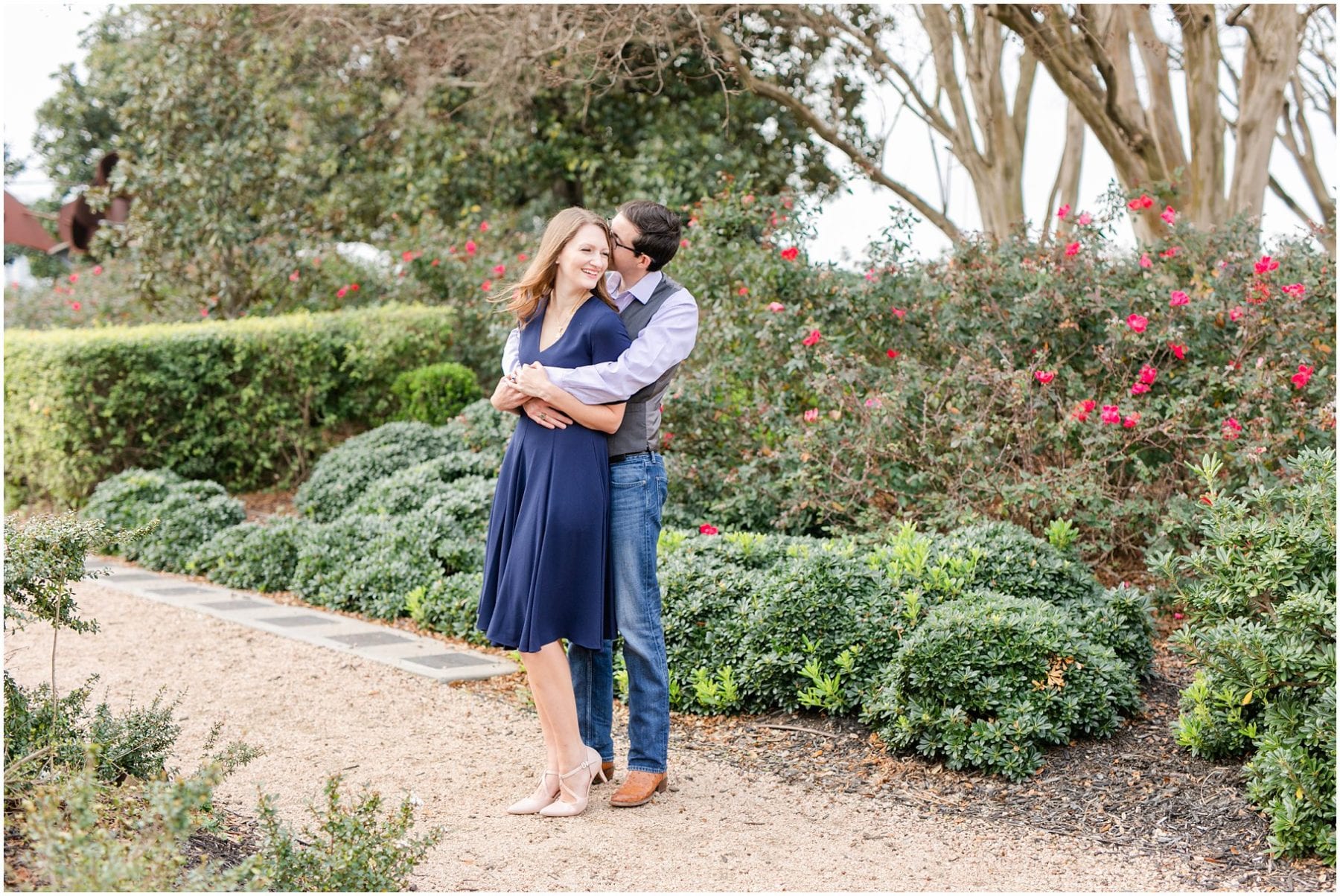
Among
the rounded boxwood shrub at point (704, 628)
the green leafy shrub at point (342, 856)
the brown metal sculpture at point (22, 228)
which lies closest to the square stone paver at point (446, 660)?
the rounded boxwood shrub at point (704, 628)

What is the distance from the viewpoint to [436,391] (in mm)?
8773

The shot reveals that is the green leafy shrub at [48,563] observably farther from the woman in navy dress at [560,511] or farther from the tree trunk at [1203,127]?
the tree trunk at [1203,127]

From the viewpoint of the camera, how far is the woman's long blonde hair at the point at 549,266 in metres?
3.34

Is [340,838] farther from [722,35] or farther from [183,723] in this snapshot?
[722,35]

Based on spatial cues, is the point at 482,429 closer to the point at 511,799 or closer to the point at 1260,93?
the point at 511,799

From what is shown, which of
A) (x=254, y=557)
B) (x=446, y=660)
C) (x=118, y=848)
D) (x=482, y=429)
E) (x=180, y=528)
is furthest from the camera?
(x=482, y=429)

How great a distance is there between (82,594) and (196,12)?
638cm

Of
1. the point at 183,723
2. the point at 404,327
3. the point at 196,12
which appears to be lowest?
the point at 183,723

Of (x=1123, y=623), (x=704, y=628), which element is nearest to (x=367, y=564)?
(x=704, y=628)

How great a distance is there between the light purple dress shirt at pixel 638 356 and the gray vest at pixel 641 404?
0.08 feet

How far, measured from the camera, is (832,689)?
4.14 metres

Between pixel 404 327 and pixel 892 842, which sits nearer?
pixel 892 842

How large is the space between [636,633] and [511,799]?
26.7 inches

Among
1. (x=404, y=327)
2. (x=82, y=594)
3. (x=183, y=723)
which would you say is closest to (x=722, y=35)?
(x=404, y=327)
